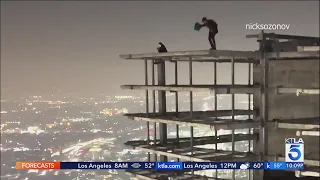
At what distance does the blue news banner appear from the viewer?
6.27 meters

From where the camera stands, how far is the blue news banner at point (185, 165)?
6270mm

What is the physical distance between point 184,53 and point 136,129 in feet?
44.0

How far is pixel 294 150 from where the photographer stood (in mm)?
6324

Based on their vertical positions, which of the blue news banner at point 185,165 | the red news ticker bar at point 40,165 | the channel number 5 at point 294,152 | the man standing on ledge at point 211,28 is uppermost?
the man standing on ledge at point 211,28

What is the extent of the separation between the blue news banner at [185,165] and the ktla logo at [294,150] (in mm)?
113

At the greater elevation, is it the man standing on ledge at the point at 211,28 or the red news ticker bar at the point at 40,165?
the man standing on ledge at the point at 211,28

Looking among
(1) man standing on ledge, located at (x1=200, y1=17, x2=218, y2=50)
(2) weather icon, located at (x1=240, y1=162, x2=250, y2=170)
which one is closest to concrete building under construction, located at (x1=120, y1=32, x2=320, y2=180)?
(2) weather icon, located at (x1=240, y1=162, x2=250, y2=170)

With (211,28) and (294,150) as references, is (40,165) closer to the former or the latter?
(211,28)

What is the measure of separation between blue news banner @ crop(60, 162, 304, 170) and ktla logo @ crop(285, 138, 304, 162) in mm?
113

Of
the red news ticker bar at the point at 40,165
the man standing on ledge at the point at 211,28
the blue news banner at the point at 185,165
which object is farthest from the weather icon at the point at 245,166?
the red news ticker bar at the point at 40,165

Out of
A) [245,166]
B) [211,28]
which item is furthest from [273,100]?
[211,28]

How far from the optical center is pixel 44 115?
105 feet

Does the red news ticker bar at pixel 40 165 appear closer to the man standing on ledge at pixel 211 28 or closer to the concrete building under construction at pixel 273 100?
the concrete building under construction at pixel 273 100

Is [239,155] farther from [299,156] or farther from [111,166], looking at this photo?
[111,166]
